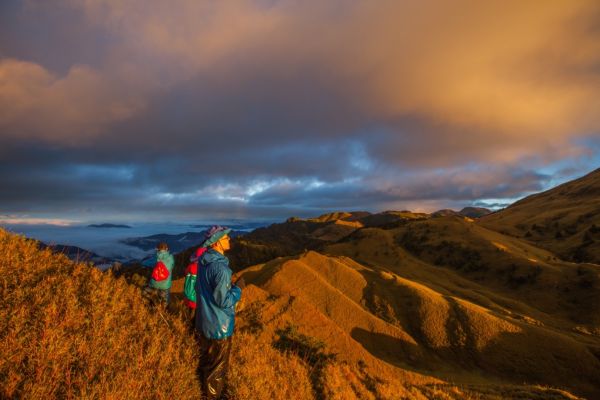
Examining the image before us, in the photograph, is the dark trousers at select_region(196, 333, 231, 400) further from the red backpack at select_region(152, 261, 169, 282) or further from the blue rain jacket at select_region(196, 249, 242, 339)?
the red backpack at select_region(152, 261, 169, 282)

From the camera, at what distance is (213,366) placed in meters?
5.07

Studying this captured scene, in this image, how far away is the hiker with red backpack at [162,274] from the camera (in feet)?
24.3

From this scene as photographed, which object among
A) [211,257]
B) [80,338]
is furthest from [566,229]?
[80,338]

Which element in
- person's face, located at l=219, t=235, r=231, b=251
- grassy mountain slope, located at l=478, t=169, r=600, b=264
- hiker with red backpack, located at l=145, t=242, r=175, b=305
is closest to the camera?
person's face, located at l=219, t=235, r=231, b=251

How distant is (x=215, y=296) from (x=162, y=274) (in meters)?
3.48

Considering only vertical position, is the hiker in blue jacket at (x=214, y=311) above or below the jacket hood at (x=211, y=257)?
below

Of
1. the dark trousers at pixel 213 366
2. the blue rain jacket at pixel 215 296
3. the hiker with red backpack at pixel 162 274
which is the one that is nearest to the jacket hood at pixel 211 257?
the blue rain jacket at pixel 215 296

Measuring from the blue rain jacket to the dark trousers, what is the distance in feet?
0.72

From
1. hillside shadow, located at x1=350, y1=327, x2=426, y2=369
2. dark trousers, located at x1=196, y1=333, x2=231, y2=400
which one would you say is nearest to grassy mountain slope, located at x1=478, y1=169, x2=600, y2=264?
hillside shadow, located at x1=350, y1=327, x2=426, y2=369

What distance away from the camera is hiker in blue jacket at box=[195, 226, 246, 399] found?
489 centimetres

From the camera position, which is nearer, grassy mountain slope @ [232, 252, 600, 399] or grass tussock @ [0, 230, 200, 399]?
grass tussock @ [0, 230, 200, 399]

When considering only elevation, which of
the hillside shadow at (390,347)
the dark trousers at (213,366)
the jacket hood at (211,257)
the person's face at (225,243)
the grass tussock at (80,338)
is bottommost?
the hillside shadow at (390,347)

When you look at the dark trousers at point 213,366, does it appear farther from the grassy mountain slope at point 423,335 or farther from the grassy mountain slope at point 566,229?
the grassy mountain slope at point 566,229

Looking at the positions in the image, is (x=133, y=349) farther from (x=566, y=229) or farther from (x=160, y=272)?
(x=566, y=229)
